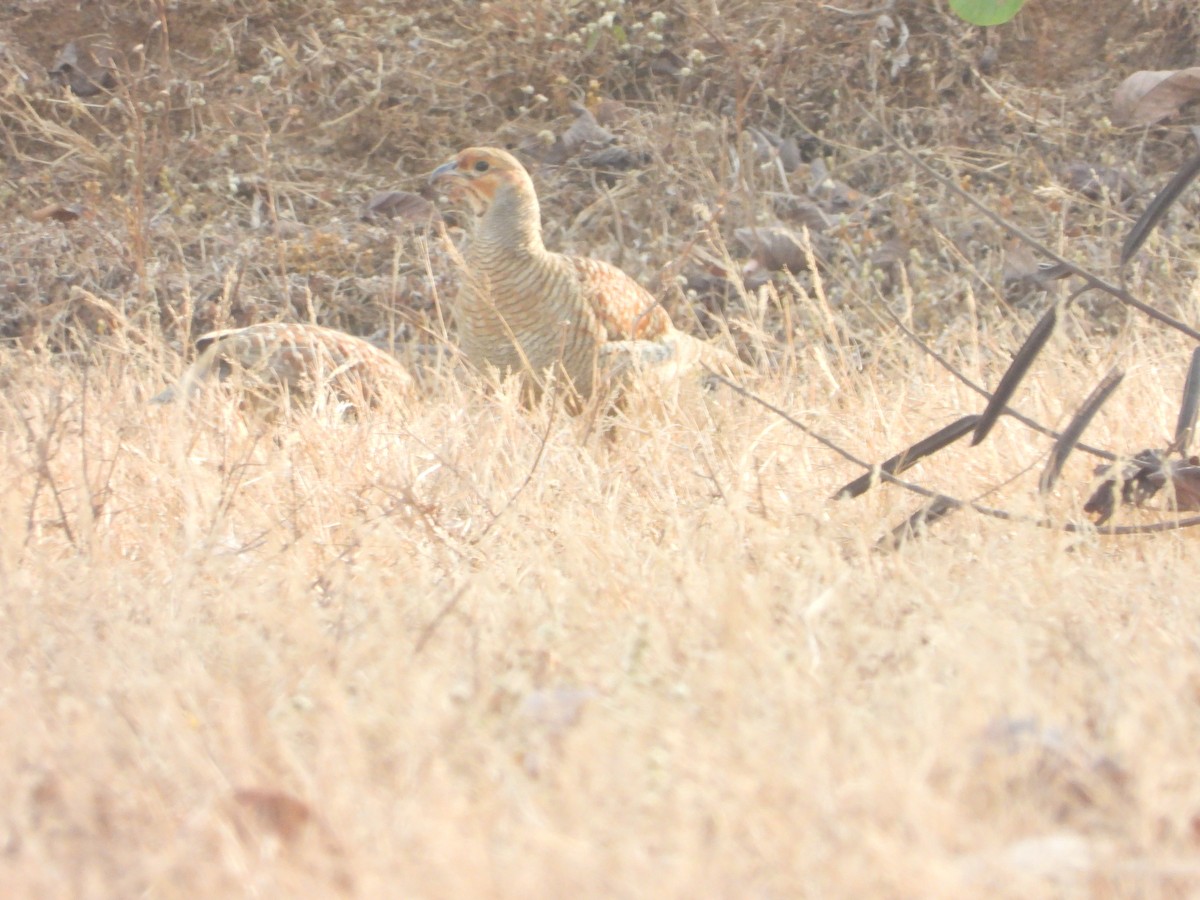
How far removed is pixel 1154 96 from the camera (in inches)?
323

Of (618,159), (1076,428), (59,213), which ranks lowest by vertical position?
(59,213)

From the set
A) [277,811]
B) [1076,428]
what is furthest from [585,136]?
[277,811]

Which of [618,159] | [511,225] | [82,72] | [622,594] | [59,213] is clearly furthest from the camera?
[82,72]

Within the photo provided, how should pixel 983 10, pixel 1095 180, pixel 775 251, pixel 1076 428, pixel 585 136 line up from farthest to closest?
pixel 585 136
pixel 1095 180
pixel 775 251
pixel 983 10
pixel 1076 428

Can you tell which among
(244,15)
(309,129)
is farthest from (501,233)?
(244,15)

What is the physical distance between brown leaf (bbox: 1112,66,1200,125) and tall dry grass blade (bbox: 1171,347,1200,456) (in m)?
5.23

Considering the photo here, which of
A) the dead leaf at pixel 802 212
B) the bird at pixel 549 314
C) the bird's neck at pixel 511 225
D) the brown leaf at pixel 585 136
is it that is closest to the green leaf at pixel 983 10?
the bird at pixel 549 314

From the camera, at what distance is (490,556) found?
3393 mm

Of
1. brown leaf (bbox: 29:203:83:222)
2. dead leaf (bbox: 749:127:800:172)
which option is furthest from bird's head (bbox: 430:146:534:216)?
brown leaf (bbox: 29:203:83:222)

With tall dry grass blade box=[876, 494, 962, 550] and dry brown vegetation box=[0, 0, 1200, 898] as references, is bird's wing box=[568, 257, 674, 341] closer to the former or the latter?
dry brown vegetation box=[0, 0, 1200, 898]

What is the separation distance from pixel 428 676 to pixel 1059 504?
185 centimetres

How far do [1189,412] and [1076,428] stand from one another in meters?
0.35

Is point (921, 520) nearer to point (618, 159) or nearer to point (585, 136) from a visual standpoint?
point (618, 159)

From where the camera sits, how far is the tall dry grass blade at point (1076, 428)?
3121 mm
